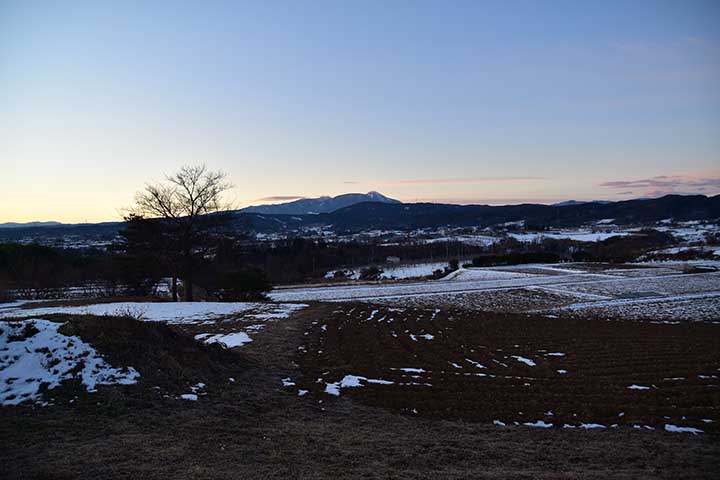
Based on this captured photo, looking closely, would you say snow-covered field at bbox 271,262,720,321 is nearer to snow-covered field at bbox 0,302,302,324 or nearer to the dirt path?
snow-covered field at bbox 0,302,302,324

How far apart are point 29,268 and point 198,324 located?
35703mm

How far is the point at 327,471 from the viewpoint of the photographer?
591cm

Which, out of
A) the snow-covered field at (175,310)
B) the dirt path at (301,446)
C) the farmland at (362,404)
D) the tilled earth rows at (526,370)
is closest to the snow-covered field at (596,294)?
the tilled earth rows at (526,370)

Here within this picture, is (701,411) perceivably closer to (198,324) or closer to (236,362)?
(236,362)

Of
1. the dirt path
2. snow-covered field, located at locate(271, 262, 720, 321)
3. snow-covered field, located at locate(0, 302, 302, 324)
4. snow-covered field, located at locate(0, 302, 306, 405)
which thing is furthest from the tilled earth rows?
snow-covered field, located at locate(271, 262, 720, 321)

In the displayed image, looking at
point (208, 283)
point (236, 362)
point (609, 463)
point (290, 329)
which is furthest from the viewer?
point (208, 283)

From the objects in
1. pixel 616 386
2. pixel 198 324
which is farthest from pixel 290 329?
pixel 616 386

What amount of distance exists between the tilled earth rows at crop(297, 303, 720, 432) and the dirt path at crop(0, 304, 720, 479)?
950 mm

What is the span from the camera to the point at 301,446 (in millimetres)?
6840

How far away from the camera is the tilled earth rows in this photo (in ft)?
29.4

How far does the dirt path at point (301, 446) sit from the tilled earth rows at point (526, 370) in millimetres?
950

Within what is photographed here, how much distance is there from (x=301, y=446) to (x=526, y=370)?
8051 millimetres

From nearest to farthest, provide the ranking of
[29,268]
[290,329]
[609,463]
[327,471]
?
[327,471]
[609,463]
[290,329]
[29,268]

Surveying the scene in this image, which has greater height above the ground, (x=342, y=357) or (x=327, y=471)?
(x=327, y=471)
